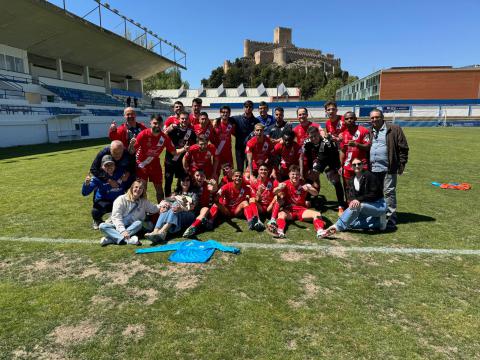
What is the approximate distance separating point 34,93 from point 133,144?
26.7 metres

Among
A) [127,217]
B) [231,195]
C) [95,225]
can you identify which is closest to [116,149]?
[127,217]

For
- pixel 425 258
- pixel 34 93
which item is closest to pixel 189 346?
pixel 425 258

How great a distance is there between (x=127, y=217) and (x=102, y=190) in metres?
0.84

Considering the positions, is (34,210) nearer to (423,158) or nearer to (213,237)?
(213,237)

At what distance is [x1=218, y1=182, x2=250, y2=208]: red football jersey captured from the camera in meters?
5.88

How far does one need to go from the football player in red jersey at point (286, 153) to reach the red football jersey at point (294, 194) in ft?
2.47

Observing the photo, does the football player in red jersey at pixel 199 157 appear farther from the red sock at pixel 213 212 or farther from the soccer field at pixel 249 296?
the soccer field at pixel 249 296

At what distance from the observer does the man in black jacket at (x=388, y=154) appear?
5340 millimetres

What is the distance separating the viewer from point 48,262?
166 inches

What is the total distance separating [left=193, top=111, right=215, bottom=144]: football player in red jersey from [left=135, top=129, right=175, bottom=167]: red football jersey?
1005mm

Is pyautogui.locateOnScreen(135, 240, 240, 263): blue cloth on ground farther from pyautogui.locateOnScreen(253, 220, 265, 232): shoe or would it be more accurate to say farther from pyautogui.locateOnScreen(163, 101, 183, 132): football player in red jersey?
pyautogui.locateOnScreen(163, 101, 183, 132): football player in red jersey

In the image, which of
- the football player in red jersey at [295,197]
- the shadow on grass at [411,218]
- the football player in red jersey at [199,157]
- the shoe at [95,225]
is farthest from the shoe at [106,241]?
the shadow on grass at [411,218]

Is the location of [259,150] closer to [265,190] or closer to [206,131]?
[265,190]

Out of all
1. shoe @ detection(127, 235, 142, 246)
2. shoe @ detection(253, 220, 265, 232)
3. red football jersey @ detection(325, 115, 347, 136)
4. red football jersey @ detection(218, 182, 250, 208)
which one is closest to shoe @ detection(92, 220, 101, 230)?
shoe @ detection(127, 235, 142, 246)
